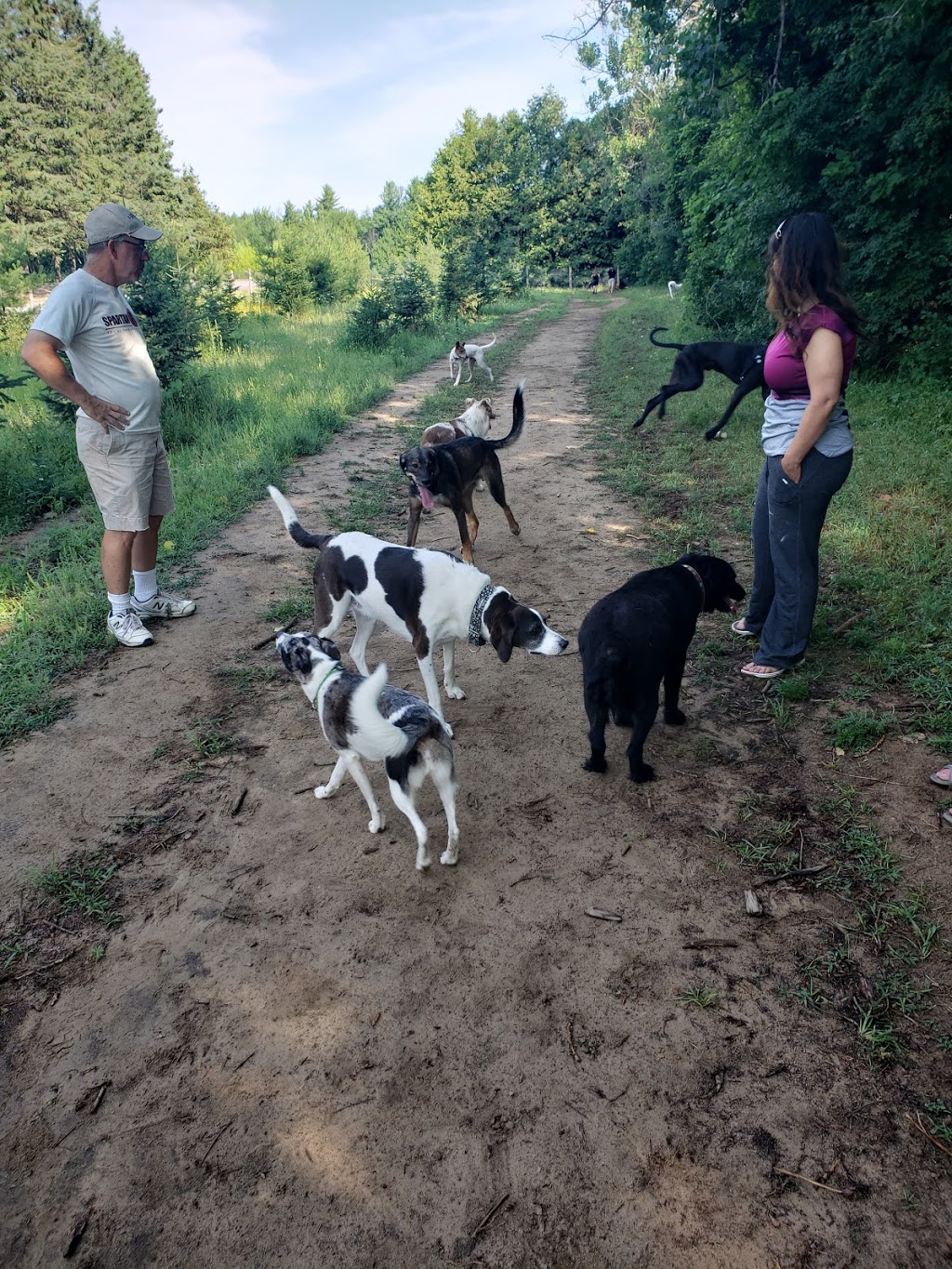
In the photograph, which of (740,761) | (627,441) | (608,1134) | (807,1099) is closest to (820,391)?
(740,761)

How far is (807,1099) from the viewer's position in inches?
76.5

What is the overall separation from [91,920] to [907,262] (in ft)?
35.8

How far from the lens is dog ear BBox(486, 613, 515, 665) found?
3424mm

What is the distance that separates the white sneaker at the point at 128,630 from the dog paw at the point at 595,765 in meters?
3.22

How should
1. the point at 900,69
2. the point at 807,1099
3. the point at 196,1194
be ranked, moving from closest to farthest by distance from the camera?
the point at 196,1194
the point at 807,1099
the point at 900,69

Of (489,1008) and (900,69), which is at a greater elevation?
(900,69)

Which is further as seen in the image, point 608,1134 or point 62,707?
point 62,707

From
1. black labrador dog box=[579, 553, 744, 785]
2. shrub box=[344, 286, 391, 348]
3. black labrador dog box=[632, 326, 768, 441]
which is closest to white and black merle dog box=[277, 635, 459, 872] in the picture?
black labrador dog box=[579, 553, 744, 785]

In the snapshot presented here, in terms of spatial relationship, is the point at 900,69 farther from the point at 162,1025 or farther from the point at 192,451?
the point at 162,1025

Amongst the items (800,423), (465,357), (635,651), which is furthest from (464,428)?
(465,357)

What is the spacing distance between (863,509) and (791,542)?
2958mm

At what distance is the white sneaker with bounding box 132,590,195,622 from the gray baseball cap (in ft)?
7.68

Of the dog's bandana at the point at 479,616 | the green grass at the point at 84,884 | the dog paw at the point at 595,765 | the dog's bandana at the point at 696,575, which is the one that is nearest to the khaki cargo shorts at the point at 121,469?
the green grass at the point at 84,884

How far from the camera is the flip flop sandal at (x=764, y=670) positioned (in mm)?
3980
